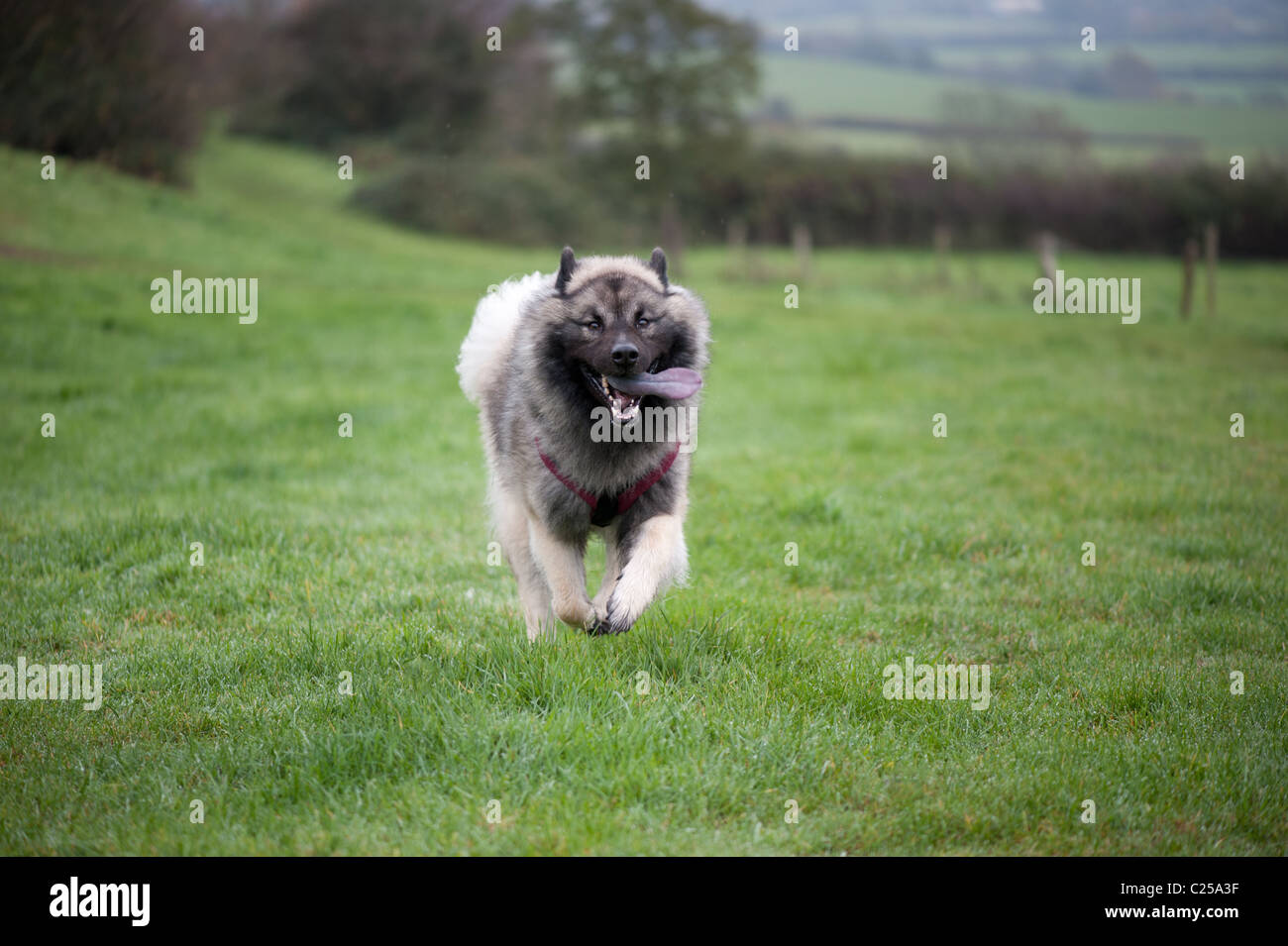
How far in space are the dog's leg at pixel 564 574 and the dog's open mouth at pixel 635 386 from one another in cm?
72

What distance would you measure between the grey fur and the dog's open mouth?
57mm

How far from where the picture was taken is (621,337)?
194 inches

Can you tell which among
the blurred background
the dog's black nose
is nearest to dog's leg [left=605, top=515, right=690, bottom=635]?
the dog's black nose

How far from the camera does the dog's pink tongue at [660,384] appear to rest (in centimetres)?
493

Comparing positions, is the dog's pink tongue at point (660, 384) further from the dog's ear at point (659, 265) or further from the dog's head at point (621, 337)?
the dog's ear at point (659, 265)

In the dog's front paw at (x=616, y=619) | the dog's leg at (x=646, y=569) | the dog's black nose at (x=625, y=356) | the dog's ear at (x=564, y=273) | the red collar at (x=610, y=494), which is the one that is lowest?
the dog's front paw at (x=616, y=619)

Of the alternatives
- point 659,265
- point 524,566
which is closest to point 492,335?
point 659,265

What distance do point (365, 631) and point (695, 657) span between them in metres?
1.81

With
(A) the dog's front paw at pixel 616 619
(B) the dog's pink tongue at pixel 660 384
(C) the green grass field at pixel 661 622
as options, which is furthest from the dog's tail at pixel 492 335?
(A) the dog's front paw at pixel 616 619

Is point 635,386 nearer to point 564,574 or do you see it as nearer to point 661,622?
point 564,574

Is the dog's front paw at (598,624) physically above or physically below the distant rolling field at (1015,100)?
below

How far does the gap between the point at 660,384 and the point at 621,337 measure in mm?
297
